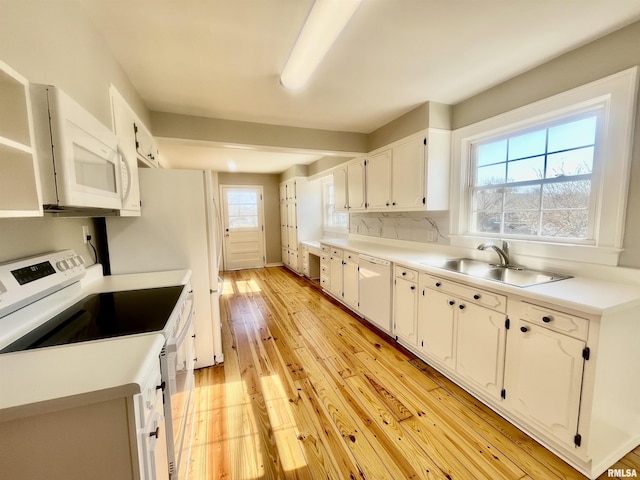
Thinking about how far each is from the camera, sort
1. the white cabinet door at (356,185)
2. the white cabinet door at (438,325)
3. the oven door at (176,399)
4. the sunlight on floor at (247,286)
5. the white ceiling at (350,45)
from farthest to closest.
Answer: the sunlight on floor at (247,286), the white cabinet door at (356,185), the white cabinet door at (438,325), the white ceiling at (350,45), the oven door at (176,399)

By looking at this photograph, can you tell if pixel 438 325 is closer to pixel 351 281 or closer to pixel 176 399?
pixel 351 281

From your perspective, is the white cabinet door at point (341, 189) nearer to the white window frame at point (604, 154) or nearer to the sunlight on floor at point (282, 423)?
the white window frame at point (604, 154)

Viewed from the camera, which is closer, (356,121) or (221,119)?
(221,119)

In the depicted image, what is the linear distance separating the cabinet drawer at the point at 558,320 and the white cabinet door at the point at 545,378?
30 mm

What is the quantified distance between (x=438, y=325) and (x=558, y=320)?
86 centimetres

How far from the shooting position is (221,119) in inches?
117

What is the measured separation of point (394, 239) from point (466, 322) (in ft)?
5.52

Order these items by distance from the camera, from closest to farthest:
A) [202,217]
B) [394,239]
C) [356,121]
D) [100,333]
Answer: [100,333] < [202,217] < [356,121] < [394,239]

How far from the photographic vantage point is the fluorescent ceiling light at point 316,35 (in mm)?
1311

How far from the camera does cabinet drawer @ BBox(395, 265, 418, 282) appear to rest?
2428 mm

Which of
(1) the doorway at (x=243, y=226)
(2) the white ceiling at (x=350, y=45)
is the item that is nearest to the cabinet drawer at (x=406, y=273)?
(2) the white ceiling at (x=350, y=45)

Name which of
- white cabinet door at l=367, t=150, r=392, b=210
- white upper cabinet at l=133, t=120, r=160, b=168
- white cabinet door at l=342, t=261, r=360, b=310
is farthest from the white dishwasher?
white upper cabinet at l=133, t=120, r=160, b=168

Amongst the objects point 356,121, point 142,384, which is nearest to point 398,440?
point 142,384

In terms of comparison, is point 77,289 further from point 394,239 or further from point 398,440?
point 394,239
